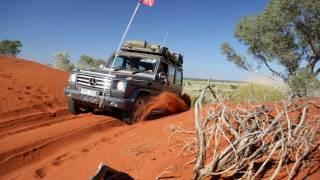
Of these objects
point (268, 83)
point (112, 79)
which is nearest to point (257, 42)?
point (268, 83)

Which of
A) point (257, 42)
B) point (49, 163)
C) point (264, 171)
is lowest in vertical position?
point (49, 163)

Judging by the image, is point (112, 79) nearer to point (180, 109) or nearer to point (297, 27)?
point (180, 109)

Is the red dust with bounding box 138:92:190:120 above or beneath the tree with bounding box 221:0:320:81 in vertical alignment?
beneath

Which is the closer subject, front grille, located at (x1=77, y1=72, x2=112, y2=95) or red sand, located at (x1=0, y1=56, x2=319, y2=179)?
red sand, located at (x1=0, y1=56, x2=319, y2=179)

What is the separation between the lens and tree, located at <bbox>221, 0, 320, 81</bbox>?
19.1 metres

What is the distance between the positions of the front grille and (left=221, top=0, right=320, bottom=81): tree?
12.9 metres

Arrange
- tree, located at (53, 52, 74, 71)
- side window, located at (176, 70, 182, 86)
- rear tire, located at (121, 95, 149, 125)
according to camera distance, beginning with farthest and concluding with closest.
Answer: tree, located at (53, 52, 74, 71)
side window, located at (176, 70, 182, 86)
rear tire, located at (121, 95, 149, 125)

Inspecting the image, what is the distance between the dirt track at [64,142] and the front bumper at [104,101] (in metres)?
0.39

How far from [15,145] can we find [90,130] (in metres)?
1.83

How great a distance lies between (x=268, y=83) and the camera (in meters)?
16.1

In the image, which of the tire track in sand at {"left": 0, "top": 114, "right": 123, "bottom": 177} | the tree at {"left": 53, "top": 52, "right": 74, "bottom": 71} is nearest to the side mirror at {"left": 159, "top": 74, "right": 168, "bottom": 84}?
the tire track in sand at {"left": 0, "top": 114, "right": 123, "bottom": 177}

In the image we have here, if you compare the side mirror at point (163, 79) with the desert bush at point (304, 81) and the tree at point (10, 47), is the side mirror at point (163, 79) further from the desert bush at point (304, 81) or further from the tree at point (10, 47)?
the tree at point (10, 47)

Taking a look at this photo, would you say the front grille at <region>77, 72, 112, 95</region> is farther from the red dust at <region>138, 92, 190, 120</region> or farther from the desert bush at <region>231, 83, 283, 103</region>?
the desert bush at <region>231, 83, 283, 103</region>

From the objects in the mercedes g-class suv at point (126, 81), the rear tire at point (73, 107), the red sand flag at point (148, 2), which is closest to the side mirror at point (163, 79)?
the mercedes g-class suv at point (126, 81)
